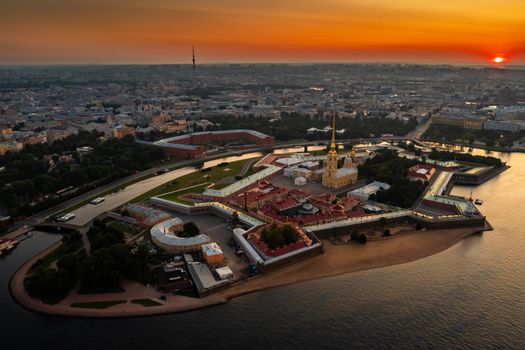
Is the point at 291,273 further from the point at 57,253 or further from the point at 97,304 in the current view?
the point at 57,253

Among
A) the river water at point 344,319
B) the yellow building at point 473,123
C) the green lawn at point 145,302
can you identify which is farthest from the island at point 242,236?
the yellow building at point 473,123

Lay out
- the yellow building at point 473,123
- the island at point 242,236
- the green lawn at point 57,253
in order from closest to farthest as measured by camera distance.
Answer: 1. the island at point 242,236
2. the green lawn at point 57,253
3. the yellow building at point 473,123

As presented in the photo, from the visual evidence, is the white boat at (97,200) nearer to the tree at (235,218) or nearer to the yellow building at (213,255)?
the tree at (235,218)

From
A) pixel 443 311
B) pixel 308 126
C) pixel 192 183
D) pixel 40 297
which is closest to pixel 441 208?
pixel 443 311

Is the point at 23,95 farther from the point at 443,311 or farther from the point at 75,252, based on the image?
the point at 443,311

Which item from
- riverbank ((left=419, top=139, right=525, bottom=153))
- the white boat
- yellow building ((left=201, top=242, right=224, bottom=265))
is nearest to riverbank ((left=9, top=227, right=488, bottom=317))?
yellow building ((left=201, top=242, right=224, bottom=265))

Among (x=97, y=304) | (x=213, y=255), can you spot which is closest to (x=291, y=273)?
(x=213, y=255)

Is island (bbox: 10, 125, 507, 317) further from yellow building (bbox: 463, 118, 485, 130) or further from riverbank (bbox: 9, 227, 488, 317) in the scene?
yellow building (bbox: 463, 118, 485, 130)
